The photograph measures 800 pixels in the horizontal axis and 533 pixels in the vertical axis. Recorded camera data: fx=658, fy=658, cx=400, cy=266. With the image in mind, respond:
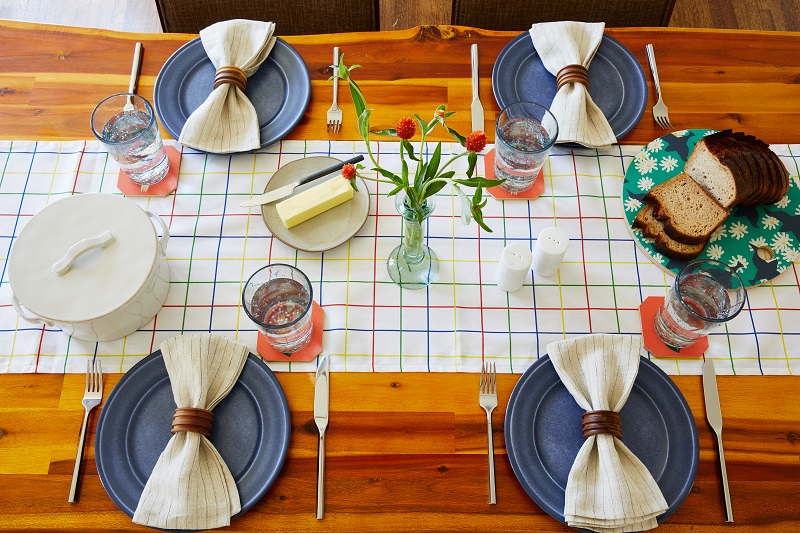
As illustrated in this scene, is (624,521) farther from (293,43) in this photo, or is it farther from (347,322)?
(293,43)

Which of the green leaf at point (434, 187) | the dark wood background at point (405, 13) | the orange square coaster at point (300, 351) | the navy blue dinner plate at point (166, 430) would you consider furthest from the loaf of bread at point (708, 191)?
the dark wood background at point (405, 13)

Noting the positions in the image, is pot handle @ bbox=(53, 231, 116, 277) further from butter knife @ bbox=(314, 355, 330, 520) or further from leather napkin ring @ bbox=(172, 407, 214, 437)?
butter knife @ bbox=(314, 355, 330, 520)

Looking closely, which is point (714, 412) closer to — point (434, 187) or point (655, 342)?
point (655, 342)

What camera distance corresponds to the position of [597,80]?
1447 mm

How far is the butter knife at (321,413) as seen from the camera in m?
1.07

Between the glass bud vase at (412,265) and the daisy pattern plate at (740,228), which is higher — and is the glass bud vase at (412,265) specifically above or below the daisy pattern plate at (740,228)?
below

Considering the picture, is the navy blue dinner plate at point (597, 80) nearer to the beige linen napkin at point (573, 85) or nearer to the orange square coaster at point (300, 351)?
the beige linen napkin at point (573, 85)

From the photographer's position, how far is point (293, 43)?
150cm

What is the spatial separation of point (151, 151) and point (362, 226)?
0.43 meters

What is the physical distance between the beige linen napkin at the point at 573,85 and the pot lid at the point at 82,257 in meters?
0.84

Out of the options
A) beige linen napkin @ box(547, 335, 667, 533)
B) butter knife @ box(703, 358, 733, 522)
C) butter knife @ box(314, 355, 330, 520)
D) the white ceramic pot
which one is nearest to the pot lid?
the white ceramic pot

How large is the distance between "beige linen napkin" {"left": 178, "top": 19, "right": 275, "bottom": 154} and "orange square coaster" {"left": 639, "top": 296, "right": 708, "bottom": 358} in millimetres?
823

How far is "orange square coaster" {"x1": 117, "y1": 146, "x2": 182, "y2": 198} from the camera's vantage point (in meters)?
1.32

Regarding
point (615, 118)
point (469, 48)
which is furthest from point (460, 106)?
point (615, 118)
